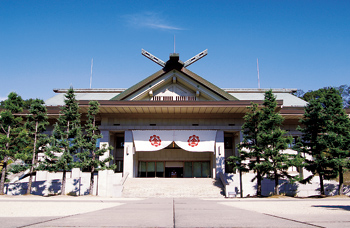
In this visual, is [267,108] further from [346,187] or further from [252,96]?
[252,96]

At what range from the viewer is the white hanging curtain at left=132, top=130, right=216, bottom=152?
25172mm

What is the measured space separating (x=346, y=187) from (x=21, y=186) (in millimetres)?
24312

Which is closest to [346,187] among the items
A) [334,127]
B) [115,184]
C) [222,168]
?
[334,127]

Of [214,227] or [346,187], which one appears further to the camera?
[346,187]

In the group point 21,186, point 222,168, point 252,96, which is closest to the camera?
point 21,186

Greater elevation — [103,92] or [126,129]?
[103,92]

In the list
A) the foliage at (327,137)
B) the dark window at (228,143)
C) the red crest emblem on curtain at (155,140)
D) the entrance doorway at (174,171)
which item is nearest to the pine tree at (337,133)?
the foliage at (327,137)

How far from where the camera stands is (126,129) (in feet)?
85.2

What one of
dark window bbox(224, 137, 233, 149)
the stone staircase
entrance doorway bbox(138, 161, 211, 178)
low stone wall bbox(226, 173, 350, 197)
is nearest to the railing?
dark window bbox(224, 137, 233, 149)

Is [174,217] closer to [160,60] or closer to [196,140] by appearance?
[196,140]

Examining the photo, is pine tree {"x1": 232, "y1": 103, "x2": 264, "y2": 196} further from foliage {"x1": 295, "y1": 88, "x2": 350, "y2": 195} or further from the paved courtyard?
the paved courtyard

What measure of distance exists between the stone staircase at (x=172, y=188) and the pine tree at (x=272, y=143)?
4.39 m

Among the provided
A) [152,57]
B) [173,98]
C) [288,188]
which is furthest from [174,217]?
[152,57]

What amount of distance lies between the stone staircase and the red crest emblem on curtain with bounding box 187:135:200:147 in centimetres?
354
